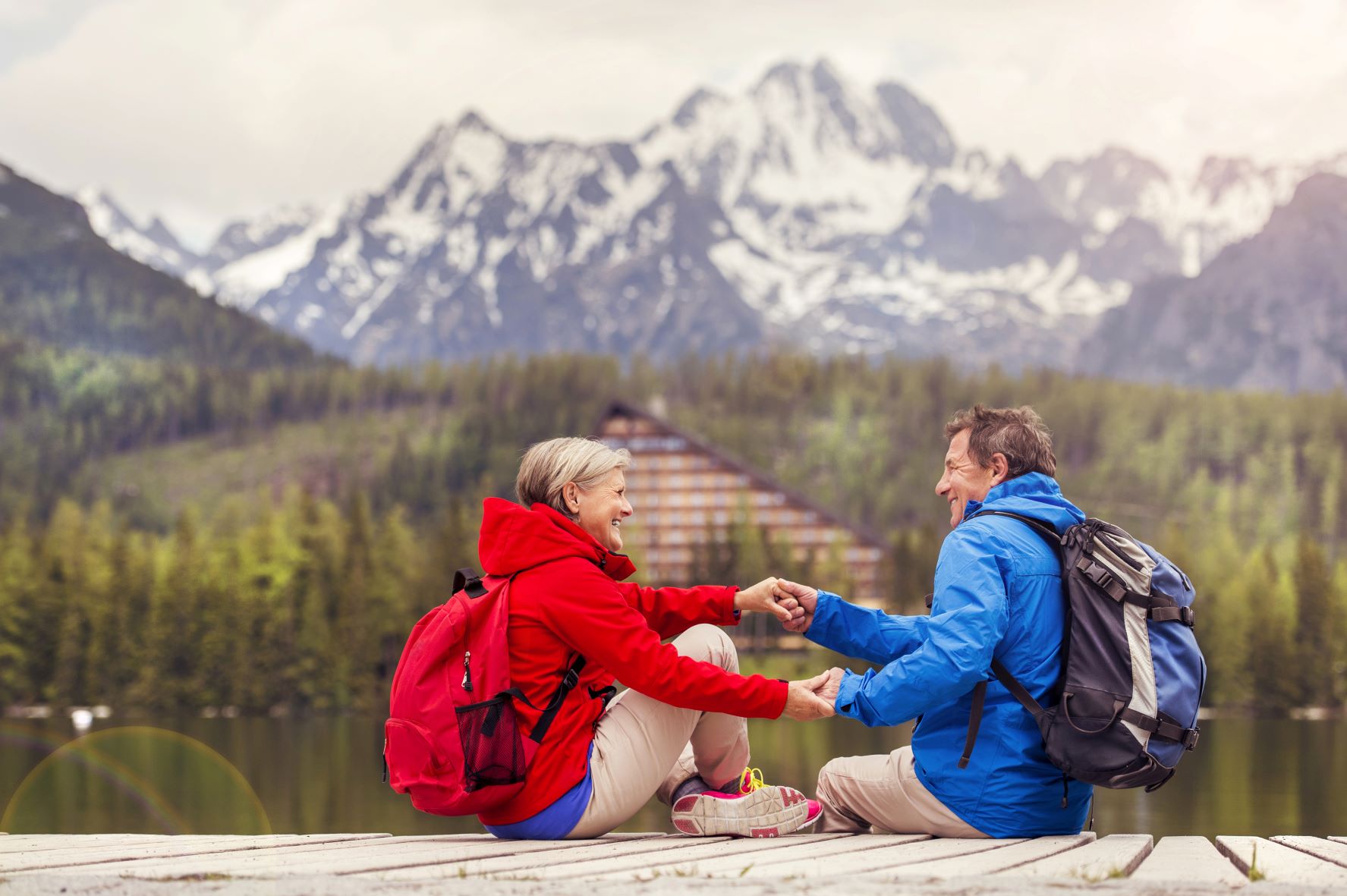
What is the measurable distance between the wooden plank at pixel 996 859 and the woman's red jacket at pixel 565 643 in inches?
45.2

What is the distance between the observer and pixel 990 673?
256 inches

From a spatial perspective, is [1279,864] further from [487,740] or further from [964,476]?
[487,740]

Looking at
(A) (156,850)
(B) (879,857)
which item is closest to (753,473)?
(A) (156,850)

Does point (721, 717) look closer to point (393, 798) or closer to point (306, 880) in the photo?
point (306, 880)

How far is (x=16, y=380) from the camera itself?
648 feet

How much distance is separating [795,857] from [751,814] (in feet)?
3.68

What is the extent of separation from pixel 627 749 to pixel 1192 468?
158 m

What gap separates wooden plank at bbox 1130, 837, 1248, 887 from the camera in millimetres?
4867

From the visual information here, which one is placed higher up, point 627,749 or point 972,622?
point 972,622

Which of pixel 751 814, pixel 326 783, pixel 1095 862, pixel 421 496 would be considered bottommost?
pixel 326 783

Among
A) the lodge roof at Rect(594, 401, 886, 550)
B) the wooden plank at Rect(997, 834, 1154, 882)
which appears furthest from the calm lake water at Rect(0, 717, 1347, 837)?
the lodge roof at Rect(594, 401, 886, 550)

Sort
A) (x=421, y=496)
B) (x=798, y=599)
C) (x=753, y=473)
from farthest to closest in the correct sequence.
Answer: (x=421, y=496) < (x=753, y=473) < (x=798, y=599)

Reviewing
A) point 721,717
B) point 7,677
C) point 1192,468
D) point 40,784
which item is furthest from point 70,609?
point 1192,468

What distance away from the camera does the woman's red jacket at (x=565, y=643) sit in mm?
6383
